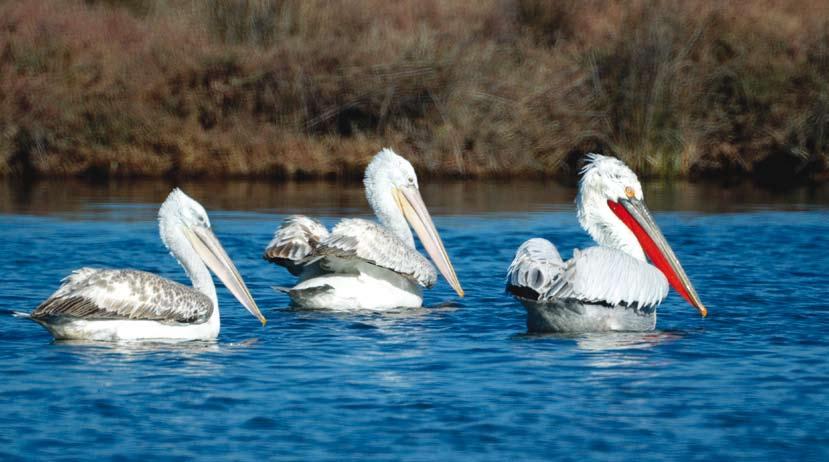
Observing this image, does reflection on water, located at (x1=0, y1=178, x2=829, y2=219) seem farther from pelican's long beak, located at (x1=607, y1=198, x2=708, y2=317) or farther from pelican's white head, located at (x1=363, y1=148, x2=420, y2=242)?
pelican's long beak, located at (x1=607, y1=198, x2=708, y2=317)

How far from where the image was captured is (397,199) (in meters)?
9.07

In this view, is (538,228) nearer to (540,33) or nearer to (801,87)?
(801,87)

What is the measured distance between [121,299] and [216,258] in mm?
820

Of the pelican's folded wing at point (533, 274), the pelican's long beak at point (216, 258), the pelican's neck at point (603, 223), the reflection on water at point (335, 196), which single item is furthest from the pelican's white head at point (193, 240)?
the reflection on water at point (335, 196)

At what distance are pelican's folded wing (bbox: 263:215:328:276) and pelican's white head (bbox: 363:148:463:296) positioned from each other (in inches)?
31.8

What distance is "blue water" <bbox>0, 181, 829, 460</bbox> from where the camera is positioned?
5164mm

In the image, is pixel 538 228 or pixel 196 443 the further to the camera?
pixel 538 228

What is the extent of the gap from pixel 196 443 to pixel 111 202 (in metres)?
9.58

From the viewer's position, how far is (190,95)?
18.0m

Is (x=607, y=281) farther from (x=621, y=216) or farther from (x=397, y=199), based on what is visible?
(x=397, y=199)

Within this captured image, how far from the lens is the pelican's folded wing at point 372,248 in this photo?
779 cm

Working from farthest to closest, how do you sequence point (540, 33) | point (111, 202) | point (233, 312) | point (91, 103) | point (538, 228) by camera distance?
1. point (540, 33)
2. point (91, 103)
3. point (111, 202)
4. point (538, 228)
5. point (233, 312)

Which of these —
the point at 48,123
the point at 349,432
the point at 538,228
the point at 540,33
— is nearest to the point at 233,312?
the point at 349,432

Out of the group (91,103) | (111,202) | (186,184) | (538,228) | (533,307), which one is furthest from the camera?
(91,103)
